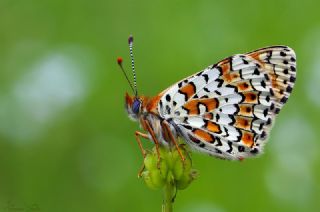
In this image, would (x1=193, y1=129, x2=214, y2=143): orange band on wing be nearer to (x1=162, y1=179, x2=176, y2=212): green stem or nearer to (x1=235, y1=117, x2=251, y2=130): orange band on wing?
(x1=235, y1=117, x2=251, y2=130): orange band on wing

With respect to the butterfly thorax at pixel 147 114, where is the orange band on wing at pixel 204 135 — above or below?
below

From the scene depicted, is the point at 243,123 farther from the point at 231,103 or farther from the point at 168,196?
the point at 168,196

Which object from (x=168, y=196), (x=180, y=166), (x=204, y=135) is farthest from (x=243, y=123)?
(x=168, y=196)

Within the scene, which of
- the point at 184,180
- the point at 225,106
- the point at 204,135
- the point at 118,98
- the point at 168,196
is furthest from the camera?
the point at 118,98

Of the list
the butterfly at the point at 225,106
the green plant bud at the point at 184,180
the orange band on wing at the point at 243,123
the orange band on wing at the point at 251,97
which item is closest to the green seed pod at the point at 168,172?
the green plant bud at the point at 184,180

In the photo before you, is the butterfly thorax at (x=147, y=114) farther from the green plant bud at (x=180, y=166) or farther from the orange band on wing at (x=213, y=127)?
the green plant bud at (x=180, y=166)

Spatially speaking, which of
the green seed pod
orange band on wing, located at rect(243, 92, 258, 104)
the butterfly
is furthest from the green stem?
orange band on wing, located at rect(243, 92, 258, 104)
